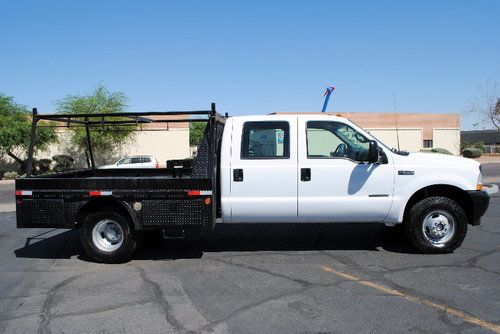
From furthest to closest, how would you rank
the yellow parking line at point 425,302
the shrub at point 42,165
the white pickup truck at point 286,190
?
the shrub at point 42,165 → the white pickup truck at point 286,190 → the yellow parking line at point 425,302

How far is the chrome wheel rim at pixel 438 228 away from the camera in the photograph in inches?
271

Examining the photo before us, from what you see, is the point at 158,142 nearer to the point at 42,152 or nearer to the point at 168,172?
the point at 42,152

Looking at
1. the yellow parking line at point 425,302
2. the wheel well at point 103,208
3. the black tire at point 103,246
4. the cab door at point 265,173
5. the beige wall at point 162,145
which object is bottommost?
the yellow parking line at point 425,302

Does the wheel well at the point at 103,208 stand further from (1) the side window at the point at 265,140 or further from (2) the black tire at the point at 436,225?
(2) the black tire at the point at 436,225

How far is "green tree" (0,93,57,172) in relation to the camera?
3391 centimetres

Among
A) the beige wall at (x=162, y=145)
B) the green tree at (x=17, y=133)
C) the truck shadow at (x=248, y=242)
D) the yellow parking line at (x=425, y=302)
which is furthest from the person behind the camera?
the beige wall at (x=162, y=145)

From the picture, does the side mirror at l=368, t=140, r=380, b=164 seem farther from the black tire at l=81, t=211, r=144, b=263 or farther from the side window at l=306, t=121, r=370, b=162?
the black tire at l=81, t=211, r=144, b=263

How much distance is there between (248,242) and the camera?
318 inches

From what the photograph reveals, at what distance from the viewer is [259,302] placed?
16.6 ft

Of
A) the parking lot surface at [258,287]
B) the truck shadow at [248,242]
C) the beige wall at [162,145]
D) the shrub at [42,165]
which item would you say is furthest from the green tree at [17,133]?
the parking lot surface at [258,287]

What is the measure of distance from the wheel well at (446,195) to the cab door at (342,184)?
464 mm

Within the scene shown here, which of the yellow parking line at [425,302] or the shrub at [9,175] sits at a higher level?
the shrub at [9,175]

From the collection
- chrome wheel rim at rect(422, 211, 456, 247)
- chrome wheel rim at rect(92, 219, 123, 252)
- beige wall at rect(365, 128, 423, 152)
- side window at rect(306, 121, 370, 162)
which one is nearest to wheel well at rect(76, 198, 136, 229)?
chrome wheel rim at rect(92, 219, 123, 252)

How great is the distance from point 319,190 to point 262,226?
2974 millimetres
